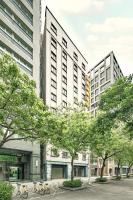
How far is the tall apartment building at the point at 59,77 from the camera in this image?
68625 mm

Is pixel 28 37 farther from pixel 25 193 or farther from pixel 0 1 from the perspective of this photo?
pixel 25 193

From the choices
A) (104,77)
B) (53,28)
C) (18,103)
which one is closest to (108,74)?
(104,77)

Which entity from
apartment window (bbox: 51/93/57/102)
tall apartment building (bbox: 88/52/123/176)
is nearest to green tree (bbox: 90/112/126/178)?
apartment window (bbox: 51/93/57/102)

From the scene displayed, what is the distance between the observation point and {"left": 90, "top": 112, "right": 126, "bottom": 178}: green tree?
2827 cm

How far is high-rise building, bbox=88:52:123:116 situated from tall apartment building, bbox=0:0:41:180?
227 ft

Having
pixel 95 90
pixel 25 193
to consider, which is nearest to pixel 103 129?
pixel 25 193

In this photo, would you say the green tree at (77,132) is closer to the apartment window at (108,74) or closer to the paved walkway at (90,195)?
the paved walkway at (90,195)

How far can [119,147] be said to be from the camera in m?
61.3

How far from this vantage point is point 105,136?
4634 centimetres

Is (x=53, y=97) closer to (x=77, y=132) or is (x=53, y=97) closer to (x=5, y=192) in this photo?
(x=77, y=132)

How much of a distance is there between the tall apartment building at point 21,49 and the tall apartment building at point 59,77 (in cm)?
647

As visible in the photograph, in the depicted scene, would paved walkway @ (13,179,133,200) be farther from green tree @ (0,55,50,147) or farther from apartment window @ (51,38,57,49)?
apartment window @ (51,38,57,49)

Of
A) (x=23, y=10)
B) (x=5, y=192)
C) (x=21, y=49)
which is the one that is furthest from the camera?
(x=23, y=10)

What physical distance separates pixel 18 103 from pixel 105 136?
21977 mm
